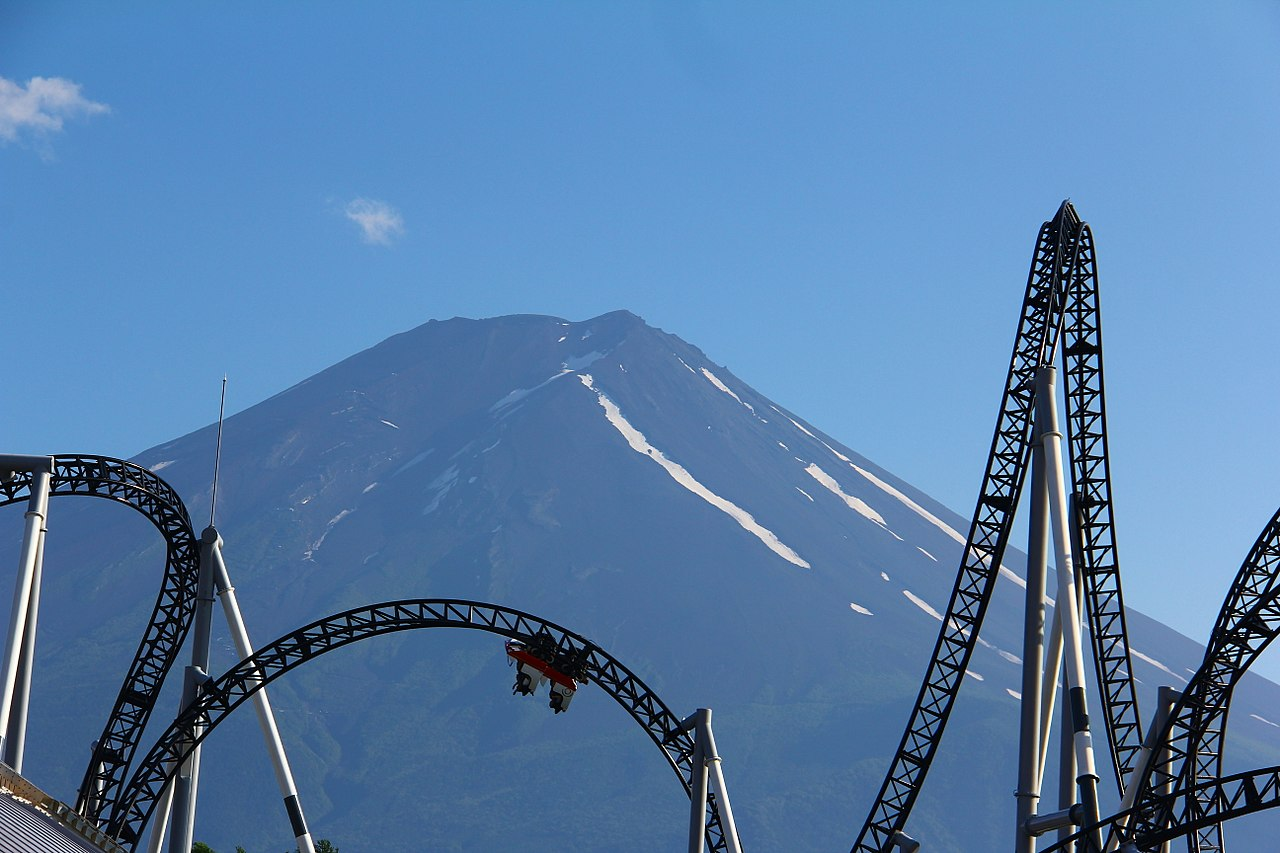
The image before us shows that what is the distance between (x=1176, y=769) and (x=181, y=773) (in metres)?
18.3

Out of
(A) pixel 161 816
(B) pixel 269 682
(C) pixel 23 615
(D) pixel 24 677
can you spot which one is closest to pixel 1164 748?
(B) pixel 269 682

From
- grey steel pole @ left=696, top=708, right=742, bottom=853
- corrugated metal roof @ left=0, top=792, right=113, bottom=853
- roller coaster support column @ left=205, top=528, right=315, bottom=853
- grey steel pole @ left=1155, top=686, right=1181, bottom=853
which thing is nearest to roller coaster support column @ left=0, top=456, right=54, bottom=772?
roller coaster support column @ left=205, top=528, right=315, bottom=853

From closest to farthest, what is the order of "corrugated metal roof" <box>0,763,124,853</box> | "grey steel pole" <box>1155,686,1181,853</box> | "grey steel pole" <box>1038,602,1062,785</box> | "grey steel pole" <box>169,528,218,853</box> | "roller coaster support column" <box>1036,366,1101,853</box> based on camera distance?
"corrugated metal roof" <box>0,763,124,853</box>
"roller coaster support column" <box>1036,366,1101,853</box>
"grey steel pole" <box>1155,686,1181,853</box>
"grey steel pole" <box>169,528,218,853</box>
"grey steel pole" <box>1038,602,1062,785</box>

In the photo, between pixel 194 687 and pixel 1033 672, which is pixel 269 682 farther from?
Result: pixel 1033 672

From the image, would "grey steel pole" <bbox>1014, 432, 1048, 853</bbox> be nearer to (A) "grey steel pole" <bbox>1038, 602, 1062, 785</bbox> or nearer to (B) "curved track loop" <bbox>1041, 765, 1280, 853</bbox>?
(A) "grey steel pole" <bbox>1038, 602, 1062, 785</bbox>

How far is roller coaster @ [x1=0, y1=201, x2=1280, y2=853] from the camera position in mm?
26516

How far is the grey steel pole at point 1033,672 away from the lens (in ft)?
94.0

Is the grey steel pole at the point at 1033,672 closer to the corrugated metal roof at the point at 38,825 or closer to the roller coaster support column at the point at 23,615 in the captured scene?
the corrugated metal roof at the point at 38,825

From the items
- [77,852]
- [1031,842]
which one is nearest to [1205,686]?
[1031,842]

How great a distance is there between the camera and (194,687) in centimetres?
3036

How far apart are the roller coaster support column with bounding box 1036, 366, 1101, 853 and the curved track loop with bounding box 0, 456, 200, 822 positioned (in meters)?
16.0

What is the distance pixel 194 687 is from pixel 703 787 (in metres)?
9.80

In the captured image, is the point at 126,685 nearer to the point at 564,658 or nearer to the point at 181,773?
the point at 181,773

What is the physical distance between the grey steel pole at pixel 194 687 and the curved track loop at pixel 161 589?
1.48ft
